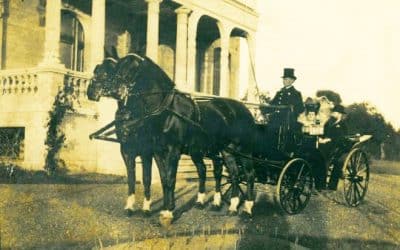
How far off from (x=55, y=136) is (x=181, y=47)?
306 inches

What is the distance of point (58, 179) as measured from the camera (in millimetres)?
11312

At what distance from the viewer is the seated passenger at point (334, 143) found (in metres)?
9.43

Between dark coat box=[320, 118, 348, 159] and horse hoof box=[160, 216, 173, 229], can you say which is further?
dark coat box=[320, 118, 348, 159]

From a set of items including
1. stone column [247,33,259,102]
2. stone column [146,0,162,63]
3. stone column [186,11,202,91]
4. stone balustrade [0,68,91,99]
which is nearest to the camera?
stone balustrade [0,68,91,99]

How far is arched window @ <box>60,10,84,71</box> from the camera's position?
60.4ft

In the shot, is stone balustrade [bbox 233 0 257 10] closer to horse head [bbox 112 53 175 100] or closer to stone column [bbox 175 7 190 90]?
stone column [bbox 175 7 190 90]

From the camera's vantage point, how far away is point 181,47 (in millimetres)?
18875

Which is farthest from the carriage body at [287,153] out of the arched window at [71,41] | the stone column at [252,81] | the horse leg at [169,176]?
the stone column at [252,81]

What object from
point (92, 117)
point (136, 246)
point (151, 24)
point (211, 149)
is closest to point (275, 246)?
point (136, 246)

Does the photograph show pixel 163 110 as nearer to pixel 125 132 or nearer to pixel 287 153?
A: pixel 125 132

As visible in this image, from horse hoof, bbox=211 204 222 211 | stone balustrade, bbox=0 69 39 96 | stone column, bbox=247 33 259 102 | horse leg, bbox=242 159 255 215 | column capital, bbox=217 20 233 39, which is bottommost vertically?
horse hoof, bbox=211 204 222 211

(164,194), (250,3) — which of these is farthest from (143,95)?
(250,3)

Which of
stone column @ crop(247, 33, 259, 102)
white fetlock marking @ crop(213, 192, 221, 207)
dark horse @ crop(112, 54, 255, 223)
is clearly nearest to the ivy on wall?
white fetlock marking @ crop(213, 192, 221, 207)

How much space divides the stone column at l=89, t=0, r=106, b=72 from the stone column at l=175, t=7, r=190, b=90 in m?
4.29
